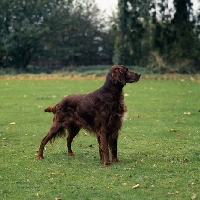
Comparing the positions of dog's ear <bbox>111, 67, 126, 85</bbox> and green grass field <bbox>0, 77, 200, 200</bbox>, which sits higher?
dog's ear <bbox>111, 67, 126, 85</bbox>

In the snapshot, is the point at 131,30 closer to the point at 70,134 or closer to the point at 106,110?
the point at 70,134

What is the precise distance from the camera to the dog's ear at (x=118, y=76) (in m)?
8.47

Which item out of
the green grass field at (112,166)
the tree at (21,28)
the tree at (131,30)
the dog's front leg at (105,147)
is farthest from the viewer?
the tree at (21,28)

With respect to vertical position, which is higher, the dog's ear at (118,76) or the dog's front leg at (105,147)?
the dog's ear at (118,76)

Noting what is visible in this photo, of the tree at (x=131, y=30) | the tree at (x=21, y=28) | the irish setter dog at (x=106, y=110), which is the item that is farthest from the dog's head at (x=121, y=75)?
the tree at (x=21, y=28)

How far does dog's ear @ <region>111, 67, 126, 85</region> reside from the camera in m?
8.47

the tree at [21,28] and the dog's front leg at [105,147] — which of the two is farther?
the tree at [21,28]

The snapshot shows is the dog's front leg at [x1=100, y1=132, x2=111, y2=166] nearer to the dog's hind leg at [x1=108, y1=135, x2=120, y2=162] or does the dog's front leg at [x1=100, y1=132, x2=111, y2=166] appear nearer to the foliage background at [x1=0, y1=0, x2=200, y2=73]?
the dog's hind leg at [x1=108, y1=135, x2=120, y2=162]

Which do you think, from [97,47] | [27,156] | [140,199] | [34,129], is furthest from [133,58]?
[140,199]

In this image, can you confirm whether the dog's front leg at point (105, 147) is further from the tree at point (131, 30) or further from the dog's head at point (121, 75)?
the tree at point (131, 30)

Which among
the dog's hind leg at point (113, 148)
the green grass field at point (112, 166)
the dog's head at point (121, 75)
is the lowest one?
the green grass field at point (112, 166)

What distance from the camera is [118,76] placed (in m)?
8.47

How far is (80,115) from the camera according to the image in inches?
344

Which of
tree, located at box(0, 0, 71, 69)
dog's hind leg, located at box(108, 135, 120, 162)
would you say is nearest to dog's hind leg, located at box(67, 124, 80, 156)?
dog's hind leg, located at box(108, 135, 120, 162)
